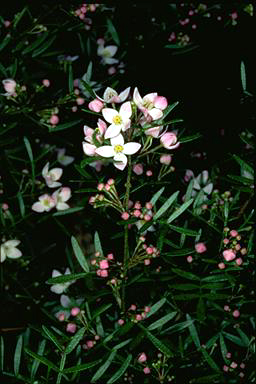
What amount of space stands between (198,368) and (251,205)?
57 centimetres

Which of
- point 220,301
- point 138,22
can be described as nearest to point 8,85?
point 138,22

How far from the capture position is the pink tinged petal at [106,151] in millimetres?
1172

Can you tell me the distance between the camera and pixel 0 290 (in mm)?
1757

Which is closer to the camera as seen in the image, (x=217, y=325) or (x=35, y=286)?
(x=217, y=325)

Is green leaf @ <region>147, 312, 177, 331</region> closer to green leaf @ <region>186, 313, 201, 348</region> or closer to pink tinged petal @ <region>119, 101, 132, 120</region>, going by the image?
green leaf @ <region>186, 313, 201, 348</region>

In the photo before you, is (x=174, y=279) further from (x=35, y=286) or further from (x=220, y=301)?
(x=35, y=286)

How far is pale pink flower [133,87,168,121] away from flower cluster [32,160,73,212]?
60 centimetres

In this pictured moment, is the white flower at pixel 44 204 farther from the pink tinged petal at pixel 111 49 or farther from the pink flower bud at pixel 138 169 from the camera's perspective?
the pink tinged petal at pixel 111 49

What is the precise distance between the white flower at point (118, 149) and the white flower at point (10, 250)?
0.66 m

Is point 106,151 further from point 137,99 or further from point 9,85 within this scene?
point 9,85

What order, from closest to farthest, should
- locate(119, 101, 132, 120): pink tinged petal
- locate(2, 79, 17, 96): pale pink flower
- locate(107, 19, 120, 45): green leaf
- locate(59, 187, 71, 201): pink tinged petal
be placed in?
1. locate(119, 101, 132, 120): pink tinged petal
2. locate(2, 79, 17, 96): pale pink flower
3. locate(59, 187, 71, 201): pink tinged petal
4. locate(107, 19, 120, 45): green leaf

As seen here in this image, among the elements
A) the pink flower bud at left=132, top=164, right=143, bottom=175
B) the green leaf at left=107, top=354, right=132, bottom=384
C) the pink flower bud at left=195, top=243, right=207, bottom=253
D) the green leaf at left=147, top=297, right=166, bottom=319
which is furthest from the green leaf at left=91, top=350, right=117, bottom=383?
the pink flower bud at left=132, top=164, right=143, bottom=175

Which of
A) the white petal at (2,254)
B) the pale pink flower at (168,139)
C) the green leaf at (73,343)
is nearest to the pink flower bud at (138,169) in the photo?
the pale pink flower at (168,139)

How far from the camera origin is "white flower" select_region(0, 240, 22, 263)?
1.71m
